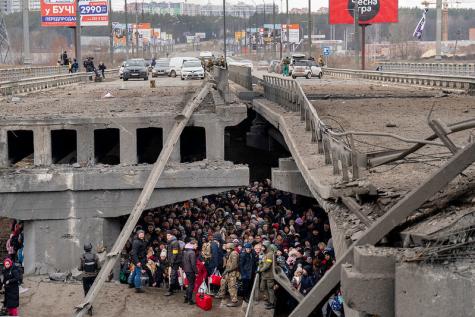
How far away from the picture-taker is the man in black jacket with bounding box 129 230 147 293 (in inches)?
726

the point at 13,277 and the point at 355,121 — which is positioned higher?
the point at 355,121

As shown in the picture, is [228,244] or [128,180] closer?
[228,244]

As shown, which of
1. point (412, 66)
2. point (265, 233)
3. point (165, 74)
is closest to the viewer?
point (265, 233)

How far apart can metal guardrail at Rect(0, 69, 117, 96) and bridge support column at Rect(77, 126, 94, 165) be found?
1574 centimetres

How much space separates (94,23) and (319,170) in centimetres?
7514

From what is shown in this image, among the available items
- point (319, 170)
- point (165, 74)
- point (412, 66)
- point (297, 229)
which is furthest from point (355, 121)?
point (165, 74)

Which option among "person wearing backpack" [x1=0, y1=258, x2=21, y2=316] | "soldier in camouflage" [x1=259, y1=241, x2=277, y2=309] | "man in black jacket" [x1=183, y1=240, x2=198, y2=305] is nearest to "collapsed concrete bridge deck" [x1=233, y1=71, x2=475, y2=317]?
"soldier in camouflage" [x1=259, y1=241, x2=277, y2=309]

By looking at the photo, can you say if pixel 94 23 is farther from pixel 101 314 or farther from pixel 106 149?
pixel 101 314

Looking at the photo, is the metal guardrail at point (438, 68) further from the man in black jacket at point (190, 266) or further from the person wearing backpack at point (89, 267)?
the person wearing backpack at point (89, 267)

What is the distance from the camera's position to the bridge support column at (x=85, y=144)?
22734 mm

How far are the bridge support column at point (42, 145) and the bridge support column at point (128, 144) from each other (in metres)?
1.60

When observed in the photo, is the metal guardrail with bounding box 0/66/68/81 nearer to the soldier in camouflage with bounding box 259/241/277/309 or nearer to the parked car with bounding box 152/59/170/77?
the parked car with bounding box 152/59/170/77

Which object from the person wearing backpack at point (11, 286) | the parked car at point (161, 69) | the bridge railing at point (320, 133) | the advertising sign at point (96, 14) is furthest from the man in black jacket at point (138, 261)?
the advertising sign at point (96, 14)

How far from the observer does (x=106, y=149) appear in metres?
30.1
